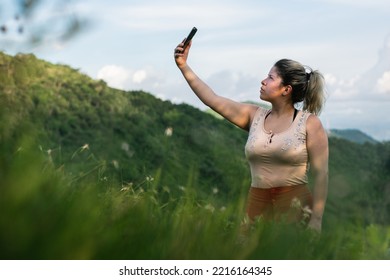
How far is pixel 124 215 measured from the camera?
1707 millimetres

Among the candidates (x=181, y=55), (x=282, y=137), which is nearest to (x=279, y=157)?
(x=282, y=137)

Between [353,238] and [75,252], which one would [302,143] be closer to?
[353,238]

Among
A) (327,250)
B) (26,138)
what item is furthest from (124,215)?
(327,250)

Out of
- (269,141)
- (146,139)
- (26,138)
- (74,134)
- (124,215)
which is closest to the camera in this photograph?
(26,138)

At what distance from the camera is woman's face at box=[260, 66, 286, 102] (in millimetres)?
4164

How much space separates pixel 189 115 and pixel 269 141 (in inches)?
1620

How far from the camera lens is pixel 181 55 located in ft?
14.0

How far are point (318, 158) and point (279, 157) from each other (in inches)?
9.0

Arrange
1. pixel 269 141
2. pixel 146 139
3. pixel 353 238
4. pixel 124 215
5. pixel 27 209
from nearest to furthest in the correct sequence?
pixel 27 209
pixel 124 215
pixel 353 238
pixel 269 141
pixel 146 139

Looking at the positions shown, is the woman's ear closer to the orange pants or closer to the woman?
the woman

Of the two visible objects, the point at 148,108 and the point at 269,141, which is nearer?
the point at 269,141

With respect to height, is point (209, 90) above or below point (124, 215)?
above

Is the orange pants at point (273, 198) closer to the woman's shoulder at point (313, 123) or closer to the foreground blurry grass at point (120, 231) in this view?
the woman's shoulder at point (313, 123)

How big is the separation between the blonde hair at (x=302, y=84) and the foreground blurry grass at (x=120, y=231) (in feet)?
6.45
